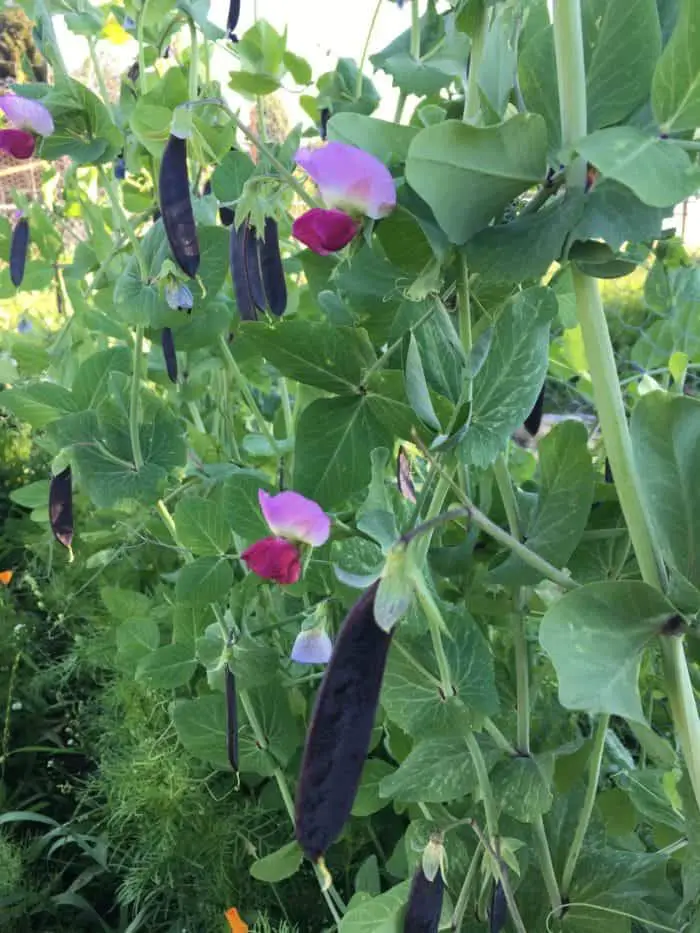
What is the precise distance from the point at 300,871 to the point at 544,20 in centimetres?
86

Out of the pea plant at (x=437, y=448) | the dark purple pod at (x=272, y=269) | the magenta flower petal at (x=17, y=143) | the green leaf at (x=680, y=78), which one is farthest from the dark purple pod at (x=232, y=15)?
the green leaf at (x=680, y=78)

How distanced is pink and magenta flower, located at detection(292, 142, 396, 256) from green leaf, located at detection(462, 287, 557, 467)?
8cm

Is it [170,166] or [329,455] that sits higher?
[170,166]

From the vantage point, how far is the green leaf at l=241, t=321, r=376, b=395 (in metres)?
0.44

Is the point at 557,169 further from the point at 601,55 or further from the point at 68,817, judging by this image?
the point at 68,817

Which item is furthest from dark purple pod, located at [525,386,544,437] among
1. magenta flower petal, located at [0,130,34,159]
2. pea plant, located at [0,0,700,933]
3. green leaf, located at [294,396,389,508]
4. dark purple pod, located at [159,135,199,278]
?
magenta flower petal, located at [0,130,34,159]

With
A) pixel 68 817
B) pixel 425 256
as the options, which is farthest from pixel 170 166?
pixel 68 817

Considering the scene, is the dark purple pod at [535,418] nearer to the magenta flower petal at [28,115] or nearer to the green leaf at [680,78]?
the green leaf at [680,78]

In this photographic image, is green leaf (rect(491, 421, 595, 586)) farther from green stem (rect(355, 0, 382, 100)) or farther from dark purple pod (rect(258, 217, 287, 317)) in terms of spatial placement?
green stem (rect(355, 0, 382, 100))

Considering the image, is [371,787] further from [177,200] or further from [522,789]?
[177,200]

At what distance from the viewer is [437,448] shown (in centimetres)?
38

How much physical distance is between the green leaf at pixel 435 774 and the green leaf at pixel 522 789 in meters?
0.02

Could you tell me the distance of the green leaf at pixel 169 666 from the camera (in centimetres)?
83

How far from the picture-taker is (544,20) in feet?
1.57
